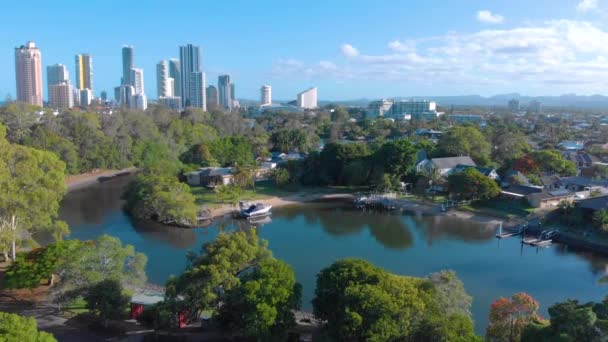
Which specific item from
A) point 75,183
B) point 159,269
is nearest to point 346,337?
point 159,269

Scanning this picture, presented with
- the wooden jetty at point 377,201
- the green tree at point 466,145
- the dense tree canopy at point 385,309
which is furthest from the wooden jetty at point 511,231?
the green tree at point 466,145

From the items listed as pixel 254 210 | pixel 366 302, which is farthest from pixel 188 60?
pixel 366 302

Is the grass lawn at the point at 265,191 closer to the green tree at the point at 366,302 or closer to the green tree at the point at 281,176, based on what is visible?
the green tree at the point at 281,176

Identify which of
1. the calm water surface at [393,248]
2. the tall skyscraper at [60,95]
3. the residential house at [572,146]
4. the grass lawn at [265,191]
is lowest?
the calm water surface at [393,248]

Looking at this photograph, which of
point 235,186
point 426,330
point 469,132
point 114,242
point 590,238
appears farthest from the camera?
point 469,132

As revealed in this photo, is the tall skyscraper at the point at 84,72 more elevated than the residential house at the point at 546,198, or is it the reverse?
the tall skyscraper at the point at 84,72

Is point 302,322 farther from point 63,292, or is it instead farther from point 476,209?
point 476,209
